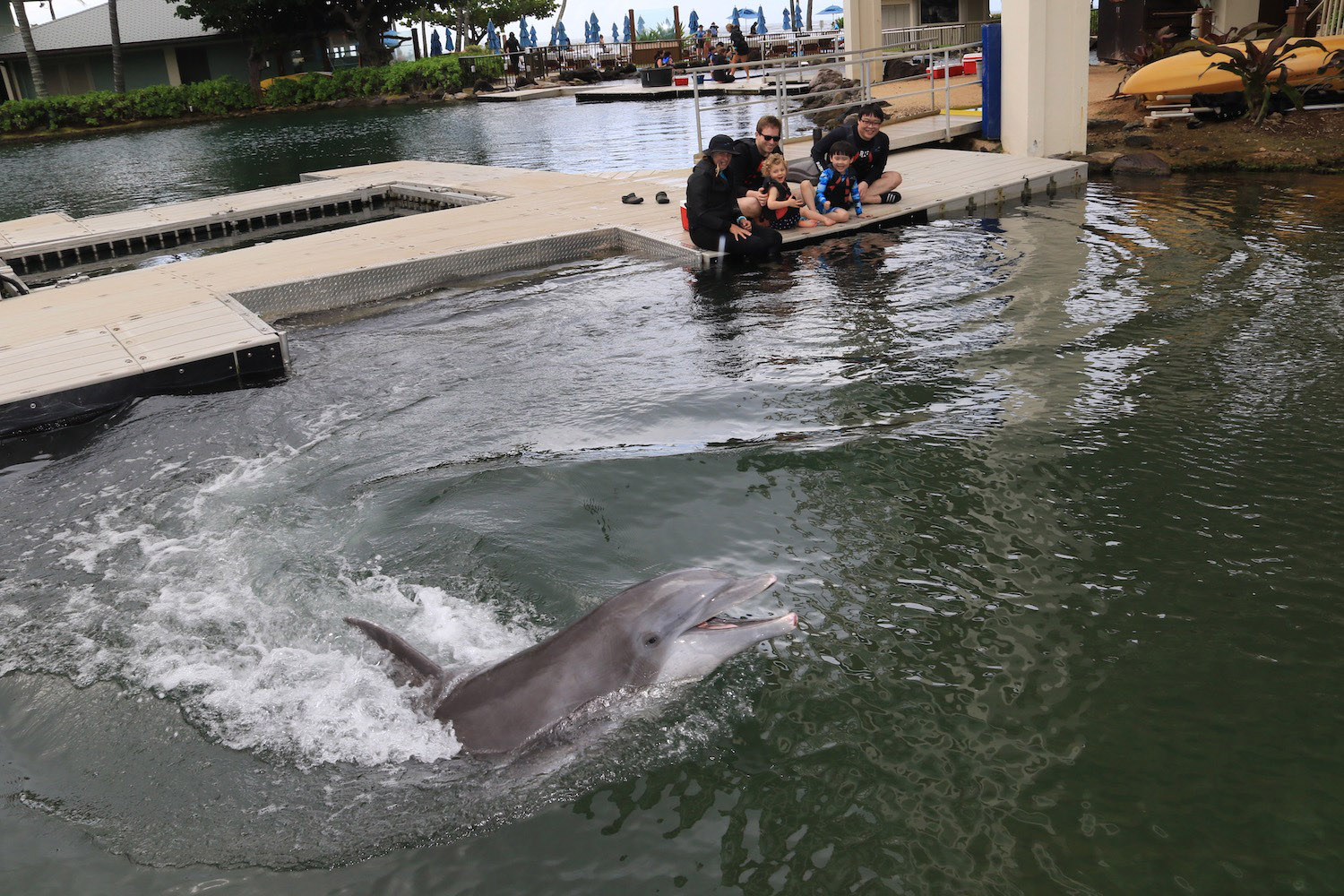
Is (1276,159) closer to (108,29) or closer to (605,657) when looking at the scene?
(605,657)

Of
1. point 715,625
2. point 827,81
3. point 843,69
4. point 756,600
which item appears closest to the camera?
point 715,625

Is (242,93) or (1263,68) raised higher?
(242,93)

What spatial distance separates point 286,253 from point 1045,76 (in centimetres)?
985

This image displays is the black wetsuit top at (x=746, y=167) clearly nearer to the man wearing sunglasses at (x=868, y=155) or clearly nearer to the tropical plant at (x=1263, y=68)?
the man wearing sunglasses at (x=868, y=155)

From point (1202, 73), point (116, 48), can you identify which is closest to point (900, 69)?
point (1202, 73)

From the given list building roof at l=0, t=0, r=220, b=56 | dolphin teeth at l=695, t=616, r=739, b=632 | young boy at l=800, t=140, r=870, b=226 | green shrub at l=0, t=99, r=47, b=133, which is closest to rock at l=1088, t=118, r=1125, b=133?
young boy at l=800, t=140, r=870, b=226

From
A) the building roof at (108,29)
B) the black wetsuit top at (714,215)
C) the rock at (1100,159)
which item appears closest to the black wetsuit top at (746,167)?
the black wetsuit top at (714,215)

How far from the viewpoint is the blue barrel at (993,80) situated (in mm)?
13586

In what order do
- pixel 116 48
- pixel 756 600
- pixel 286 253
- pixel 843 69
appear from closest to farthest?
pixel 756 600, pixel 286 253, pixel 843 69, pixel 116 48

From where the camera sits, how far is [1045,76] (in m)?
13.3

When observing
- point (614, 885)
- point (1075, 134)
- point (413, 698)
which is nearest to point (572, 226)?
point (1075, 134)

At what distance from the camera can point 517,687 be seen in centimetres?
335

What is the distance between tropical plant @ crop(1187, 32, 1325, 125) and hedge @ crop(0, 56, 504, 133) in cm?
3722

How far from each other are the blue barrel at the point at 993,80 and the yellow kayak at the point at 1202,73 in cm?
225
